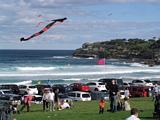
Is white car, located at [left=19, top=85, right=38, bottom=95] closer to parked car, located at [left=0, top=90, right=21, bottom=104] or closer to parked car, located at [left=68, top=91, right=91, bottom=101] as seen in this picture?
parked car, located at [left=68, top=91, right=91, bottom=101]

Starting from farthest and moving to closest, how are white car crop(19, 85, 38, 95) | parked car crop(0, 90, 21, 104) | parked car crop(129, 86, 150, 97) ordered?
1. white car crop(19, 85, 38, 95)
2. parked car crop(129, 86, 150, 97)
3. parked car crop(0, 90, 21, 104)

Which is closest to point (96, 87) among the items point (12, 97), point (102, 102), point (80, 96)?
point (80, 96)

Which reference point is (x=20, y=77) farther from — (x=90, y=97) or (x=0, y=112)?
(x=0, y=112)

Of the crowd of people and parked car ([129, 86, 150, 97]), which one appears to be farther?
parked car ([129, 86, 150, 97])

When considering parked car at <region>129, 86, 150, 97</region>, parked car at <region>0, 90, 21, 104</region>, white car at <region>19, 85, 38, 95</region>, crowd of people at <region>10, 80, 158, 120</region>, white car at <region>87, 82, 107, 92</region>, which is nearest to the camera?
crowd of people at <region>10, 80, 158, 120</region>

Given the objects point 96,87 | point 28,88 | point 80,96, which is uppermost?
point 96,87

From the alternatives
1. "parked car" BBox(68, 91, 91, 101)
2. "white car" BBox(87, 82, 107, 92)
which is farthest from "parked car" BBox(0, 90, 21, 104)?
"white car" BBox(87, 82, 107, 92)

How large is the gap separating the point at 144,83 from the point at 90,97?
21594mm

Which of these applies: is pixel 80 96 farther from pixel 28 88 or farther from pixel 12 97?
pixel 28 88

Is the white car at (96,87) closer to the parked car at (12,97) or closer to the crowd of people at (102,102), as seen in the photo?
the parked car at (12,97)

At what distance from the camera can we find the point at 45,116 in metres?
29.1

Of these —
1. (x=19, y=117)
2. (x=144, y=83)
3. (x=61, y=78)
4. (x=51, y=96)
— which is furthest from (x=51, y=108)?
(x=61, y=78)

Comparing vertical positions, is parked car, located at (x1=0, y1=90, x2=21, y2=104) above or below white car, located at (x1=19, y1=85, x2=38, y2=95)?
below

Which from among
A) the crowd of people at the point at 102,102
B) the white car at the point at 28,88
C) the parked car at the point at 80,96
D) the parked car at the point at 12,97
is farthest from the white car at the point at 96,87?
the crowd of people at the point at 102,102
